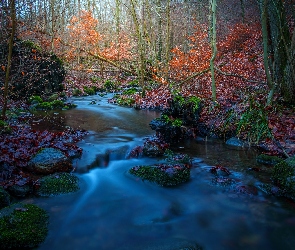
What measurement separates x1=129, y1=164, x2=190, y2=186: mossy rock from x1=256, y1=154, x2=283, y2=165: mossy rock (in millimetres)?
2055

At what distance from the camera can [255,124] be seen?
791 cm

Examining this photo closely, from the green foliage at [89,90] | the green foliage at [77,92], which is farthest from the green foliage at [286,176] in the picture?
the green foliage at [89,90]

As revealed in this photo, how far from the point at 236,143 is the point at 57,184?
545 cm

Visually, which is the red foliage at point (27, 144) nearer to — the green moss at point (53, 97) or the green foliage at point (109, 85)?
the green moss at point (53, 97)

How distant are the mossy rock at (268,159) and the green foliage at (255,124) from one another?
0.48m

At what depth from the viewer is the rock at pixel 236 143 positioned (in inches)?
333

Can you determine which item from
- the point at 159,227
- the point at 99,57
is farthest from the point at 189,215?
the point at 99,57

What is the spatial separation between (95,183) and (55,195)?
3.42 ft

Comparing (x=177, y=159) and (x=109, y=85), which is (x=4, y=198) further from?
(x=109, y=85)

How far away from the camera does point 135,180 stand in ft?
21.3

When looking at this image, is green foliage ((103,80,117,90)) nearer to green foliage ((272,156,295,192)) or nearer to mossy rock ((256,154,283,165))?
mossy rock ((256,154,283,165))

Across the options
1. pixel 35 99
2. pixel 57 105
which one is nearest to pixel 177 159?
pixel 57 105

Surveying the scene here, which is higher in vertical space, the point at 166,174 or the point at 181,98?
the point at 181,98

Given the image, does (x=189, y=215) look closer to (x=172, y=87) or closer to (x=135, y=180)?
(x=135, y=180)
